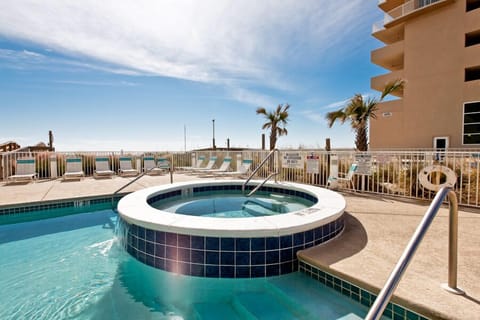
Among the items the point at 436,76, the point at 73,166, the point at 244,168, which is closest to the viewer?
the point at 73,166

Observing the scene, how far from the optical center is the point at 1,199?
5277mm

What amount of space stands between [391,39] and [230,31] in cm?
1492

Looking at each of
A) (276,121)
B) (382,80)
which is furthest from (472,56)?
(276,121)

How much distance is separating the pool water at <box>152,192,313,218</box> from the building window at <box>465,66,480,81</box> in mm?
14339

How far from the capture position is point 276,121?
502 inches

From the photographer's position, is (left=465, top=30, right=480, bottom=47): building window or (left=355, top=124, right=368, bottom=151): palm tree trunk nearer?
(left=355, top=124, right=368, bottom=151): palm tree trunk

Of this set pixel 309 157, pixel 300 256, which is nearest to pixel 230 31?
pixel 309 157

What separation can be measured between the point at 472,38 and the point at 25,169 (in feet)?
75.2

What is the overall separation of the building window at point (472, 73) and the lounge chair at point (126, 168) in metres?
18.3

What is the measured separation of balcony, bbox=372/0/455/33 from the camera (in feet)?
40.5

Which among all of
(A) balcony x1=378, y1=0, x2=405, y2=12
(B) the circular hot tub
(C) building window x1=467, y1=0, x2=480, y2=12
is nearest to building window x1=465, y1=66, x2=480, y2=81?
(C) building window x1=467, y1=0, x2=480, y2=12

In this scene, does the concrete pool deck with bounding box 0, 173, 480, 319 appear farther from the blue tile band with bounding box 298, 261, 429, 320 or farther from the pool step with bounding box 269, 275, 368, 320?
the pool step with bounding box 269, 275, 368, 320

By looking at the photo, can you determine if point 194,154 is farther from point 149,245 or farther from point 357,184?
point 149,245

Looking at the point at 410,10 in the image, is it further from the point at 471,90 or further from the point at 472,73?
the point at 471,90
